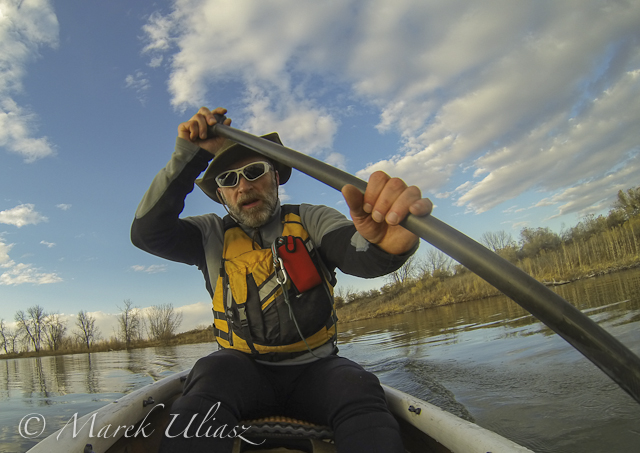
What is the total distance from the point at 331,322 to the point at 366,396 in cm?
58

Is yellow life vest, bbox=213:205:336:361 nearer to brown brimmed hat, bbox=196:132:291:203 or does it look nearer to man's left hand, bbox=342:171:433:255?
brown brimmed hat, bbox=196:132:291:203

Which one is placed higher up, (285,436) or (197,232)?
(197,232)

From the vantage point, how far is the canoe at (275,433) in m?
1.38

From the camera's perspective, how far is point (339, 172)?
3.42ft

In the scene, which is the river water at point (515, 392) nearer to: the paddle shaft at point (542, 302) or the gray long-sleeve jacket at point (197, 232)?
the gray long-sleeve jacket at point (197, 232)

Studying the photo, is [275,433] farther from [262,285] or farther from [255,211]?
[255,211]

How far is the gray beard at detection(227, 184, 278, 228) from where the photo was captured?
2.16 meters

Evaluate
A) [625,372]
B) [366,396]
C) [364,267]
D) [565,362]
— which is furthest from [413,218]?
[565,362]

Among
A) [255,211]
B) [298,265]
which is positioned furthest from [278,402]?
[255,211]

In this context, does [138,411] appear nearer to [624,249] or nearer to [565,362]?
[565,362]

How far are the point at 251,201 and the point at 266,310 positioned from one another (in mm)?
687

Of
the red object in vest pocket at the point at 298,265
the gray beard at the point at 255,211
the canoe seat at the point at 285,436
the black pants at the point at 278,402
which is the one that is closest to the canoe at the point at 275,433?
the canoe seat at the point at 285,436

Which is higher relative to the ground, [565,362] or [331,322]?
[331,322]

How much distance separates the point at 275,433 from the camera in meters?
1.61
